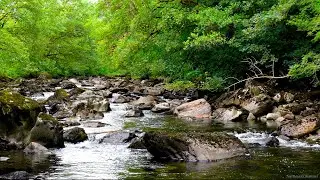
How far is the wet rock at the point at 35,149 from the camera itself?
1091cm

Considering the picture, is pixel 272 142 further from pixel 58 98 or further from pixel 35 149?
pixel 58 98

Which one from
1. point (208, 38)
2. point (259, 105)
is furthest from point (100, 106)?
point (259, 105)

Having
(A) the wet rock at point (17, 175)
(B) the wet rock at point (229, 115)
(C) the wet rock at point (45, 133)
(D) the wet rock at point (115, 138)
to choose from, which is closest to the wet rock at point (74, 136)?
(D) the wet rock at point (115, 138)

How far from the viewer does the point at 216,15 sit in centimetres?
2095

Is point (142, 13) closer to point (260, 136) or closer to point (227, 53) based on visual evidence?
point (227, 53)

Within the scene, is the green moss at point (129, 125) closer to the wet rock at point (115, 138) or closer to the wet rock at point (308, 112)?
the wet rock at point (115, 138)

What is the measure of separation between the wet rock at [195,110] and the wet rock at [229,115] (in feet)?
1.35

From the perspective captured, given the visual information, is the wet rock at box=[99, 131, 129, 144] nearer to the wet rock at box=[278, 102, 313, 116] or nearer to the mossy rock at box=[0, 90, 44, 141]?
the mossy rock at box=[0, 90, 44, 141]

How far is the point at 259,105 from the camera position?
62.5 feet

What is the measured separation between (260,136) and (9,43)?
19.9 metres

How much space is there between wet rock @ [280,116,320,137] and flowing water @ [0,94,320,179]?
0.89 metres

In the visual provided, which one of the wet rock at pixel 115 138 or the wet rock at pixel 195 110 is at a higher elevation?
the wet rock at pixel 195 110

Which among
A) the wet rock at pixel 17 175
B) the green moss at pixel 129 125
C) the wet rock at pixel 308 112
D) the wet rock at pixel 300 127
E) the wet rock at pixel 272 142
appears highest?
the wet rock at pixel 308 112

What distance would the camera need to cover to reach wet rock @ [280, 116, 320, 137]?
1354 centimetres
